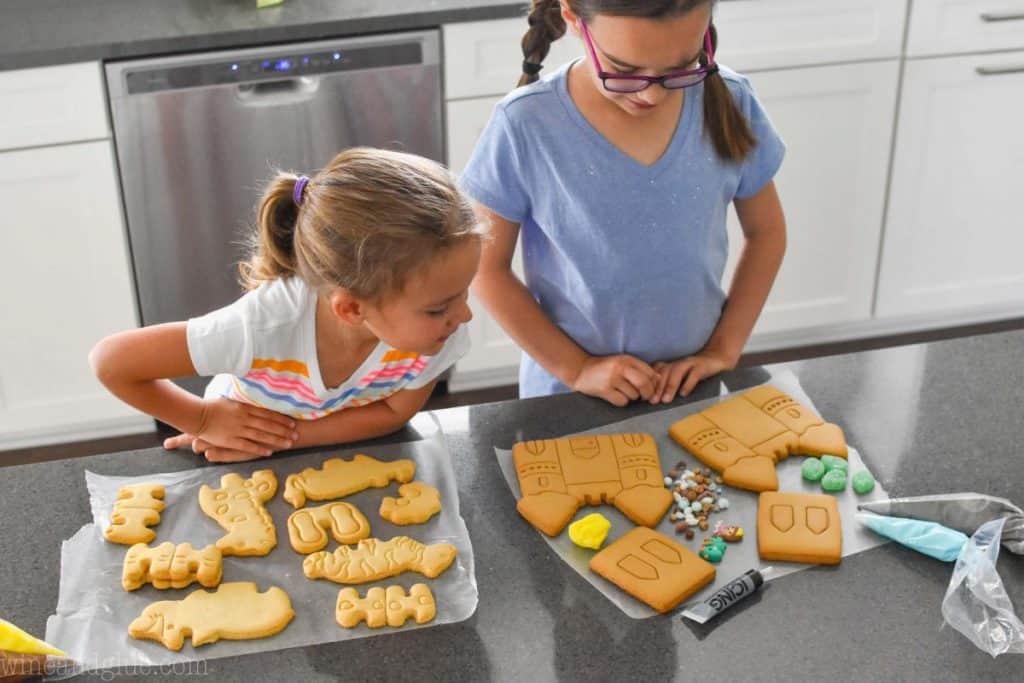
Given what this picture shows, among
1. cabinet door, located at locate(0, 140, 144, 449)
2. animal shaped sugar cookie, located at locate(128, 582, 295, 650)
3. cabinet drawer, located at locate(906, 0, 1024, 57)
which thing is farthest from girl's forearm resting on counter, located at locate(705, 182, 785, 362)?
cabinet door, located at locate(0, 140, 144, 449)

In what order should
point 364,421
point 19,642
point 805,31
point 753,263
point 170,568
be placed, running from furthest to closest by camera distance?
point 805,31
point 753,263
point 364,421
point 170,568
point 19,642

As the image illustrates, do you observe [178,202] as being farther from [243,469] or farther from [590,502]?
[590,502]

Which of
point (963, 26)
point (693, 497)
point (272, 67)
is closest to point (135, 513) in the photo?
point (693, 497)

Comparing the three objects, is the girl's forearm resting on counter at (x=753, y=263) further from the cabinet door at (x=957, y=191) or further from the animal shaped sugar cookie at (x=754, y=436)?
the cabinet door at (x=957, y=191)

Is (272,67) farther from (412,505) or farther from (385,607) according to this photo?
(385,607)

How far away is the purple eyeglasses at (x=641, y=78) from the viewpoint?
4.02ft

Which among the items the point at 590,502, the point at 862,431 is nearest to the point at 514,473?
the point at 590,502

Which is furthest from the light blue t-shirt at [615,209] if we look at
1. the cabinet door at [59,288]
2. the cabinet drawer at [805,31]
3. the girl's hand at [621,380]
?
the cabinet door at [59,288]

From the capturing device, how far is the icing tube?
1002 millimetres

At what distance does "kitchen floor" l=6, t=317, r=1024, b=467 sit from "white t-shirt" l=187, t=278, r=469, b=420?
1.16 m

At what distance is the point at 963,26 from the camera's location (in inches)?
101

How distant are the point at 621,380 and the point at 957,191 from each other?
1759mm

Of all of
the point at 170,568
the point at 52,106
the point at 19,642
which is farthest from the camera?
the point at 52,106

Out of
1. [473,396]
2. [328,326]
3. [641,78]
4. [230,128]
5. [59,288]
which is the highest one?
[641,78]
